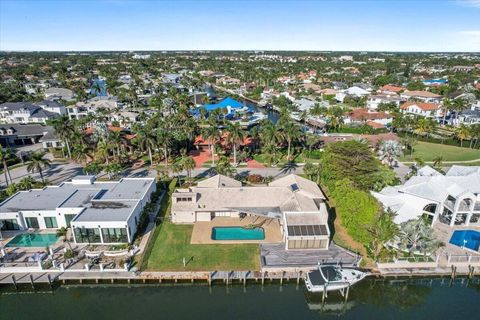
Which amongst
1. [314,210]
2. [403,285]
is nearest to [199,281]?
[314,210]

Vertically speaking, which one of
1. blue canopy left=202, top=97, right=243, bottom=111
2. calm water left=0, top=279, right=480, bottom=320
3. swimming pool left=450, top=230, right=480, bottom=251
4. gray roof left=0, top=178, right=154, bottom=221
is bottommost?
calm water left=0, top=279, right=480, bottom=320

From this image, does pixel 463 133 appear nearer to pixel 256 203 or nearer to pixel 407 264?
pixel 407 264

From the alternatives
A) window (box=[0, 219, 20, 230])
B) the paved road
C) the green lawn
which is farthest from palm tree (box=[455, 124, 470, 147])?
window (box=[0, 219, 20, 230])

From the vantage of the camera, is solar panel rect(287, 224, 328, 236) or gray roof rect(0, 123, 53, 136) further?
gray roof rect(0, 123, 53, 136)

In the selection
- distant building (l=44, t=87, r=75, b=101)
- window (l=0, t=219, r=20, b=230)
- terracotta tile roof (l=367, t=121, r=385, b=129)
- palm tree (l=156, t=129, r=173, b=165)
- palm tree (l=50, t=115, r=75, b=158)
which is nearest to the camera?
window (l=0, t=219, r=20, b=230)

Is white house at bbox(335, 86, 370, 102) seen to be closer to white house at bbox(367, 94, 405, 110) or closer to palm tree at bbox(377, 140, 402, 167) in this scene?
white house at bbox(367, 94, 405, 110)

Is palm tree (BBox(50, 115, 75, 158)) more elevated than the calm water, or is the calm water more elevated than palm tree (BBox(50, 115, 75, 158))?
palm tree (BBox(50, 115, 75, 158))
